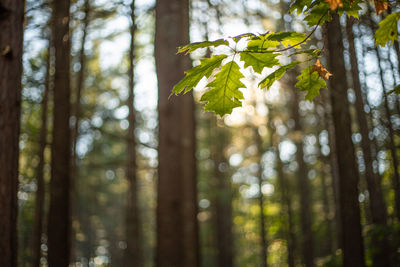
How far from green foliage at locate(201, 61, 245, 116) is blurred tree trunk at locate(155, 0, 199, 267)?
162 inches

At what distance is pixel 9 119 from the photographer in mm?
3957

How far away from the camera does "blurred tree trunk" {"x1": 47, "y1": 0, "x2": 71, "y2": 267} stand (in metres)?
6.43

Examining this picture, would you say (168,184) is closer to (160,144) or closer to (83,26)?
(160,144)

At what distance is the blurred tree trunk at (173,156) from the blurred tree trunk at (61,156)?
214cm

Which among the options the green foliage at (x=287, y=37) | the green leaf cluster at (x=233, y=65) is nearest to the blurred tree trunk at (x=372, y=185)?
the green foliage at (x=287, y=37)

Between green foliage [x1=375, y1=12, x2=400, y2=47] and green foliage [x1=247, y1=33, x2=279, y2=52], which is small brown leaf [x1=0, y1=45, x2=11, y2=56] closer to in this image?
green foliage [x1=247, y1=33, x2=279, y2=52]

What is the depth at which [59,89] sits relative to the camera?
708 centimetres

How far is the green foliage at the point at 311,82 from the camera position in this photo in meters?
1.98

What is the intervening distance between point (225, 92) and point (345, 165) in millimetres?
4450

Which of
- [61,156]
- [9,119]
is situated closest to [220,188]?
[61,156]

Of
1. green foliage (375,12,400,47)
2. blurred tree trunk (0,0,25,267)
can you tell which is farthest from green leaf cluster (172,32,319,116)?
blurred tree trunk (0,0,25,267)

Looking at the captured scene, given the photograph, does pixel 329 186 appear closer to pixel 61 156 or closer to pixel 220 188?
pixel 220 188

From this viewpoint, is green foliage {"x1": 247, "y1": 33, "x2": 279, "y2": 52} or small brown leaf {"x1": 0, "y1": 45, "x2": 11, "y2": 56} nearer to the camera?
green foliage {"x1": 247, "y1": 33, "x2": 279, "y2": 52}

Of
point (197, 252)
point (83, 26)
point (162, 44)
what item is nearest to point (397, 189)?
point (197, 252)
